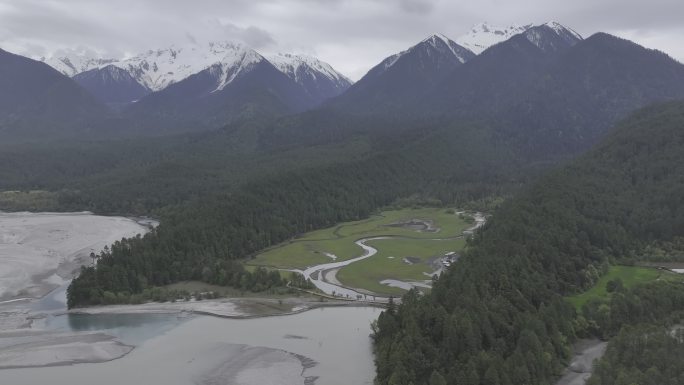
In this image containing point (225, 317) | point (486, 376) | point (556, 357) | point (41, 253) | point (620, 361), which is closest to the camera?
point (486, 376)

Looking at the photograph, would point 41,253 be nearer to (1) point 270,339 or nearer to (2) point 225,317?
(2) point 225,317

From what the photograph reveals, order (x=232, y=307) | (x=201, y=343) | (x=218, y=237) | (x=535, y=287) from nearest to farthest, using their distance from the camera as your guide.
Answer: (x=201, y=343), (x=535, y=287), (x=232, y=307), (x=218, y=237)

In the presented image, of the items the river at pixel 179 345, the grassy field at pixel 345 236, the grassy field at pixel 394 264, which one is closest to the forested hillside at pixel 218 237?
the grassy field at pixel 345 236

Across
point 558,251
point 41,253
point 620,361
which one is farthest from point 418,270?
point 41,253

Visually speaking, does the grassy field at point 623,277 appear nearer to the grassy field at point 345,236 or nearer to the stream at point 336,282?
the stream at point 336,282

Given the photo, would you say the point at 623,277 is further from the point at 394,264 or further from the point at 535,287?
the point at 394,264

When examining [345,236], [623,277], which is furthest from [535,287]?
[345,236]
